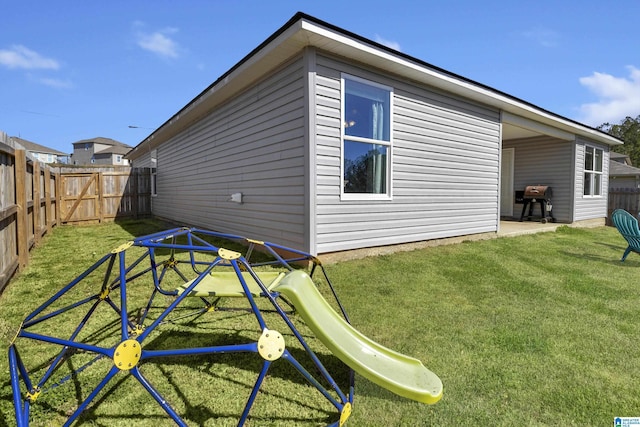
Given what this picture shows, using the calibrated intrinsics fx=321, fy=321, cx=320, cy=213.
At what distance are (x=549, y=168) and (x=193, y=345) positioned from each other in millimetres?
11870

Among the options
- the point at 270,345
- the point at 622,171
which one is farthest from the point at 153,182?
the point at 622,171

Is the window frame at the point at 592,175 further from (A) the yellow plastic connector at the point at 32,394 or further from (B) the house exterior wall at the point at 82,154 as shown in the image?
(B) the house exterior wall at the point at 82,154

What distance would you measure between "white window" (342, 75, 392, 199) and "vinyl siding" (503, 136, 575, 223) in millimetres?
7942

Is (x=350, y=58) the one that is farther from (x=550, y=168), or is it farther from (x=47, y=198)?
(x=550, y=168)

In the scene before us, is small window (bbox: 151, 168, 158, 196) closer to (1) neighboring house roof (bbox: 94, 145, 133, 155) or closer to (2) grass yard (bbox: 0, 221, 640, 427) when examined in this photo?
(2) grass yard (bbox: 0, 221, 640, 427)

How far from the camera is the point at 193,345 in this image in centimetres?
255

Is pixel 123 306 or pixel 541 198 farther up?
pixel 541 198

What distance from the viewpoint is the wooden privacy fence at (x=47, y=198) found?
393 cm

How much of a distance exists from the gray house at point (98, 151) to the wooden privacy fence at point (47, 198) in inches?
1694

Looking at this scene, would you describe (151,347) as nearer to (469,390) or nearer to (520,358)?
(469,390)

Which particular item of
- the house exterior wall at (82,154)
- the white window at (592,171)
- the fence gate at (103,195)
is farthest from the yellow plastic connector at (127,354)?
the house exterior wall at (82,154)

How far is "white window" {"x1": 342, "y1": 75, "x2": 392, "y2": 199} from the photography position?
Answer: 500 centimetres

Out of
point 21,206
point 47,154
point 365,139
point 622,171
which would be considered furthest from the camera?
point 47,154

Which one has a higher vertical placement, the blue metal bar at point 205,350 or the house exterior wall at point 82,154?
the house exterior wall at point 82,154
